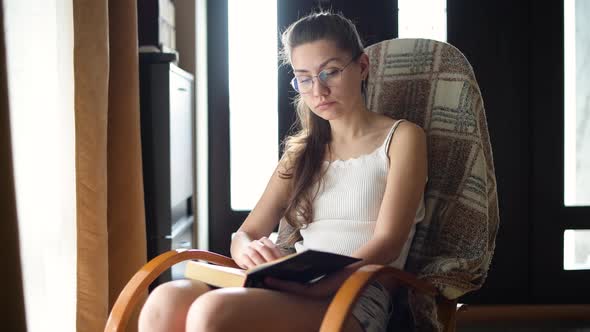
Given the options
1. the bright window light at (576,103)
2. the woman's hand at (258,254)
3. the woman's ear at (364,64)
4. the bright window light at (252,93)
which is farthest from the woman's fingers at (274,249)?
the bright window light at (576,103)

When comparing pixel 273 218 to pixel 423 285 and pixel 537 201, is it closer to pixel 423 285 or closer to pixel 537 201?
pixel 423 285

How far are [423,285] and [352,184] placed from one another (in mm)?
294

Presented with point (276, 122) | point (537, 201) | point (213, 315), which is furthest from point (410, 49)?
point (537, 201)

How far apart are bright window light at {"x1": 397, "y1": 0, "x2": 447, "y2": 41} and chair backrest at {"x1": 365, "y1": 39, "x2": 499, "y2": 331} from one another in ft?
3.26

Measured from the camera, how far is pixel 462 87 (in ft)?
4.81

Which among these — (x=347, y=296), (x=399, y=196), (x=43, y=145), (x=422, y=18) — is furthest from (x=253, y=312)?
(x=422, y=18)

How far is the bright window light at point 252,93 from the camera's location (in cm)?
256

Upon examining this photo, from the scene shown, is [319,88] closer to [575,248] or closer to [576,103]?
[576,103]

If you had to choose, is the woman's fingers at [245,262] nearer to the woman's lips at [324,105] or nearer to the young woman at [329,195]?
the young woman at [329,195]

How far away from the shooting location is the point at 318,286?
1.13m

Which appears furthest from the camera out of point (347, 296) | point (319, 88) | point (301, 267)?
point (319, 88)

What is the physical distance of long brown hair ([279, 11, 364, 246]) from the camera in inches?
55.0

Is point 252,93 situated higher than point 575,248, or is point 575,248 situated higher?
point 252,93

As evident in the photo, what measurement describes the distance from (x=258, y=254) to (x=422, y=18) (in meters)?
1.57
